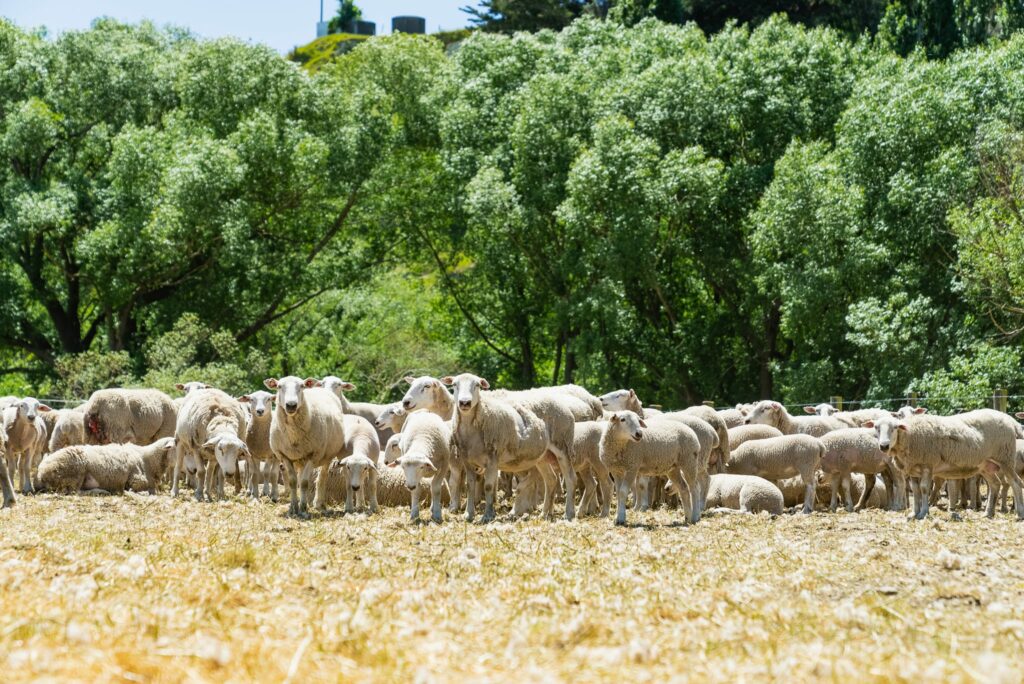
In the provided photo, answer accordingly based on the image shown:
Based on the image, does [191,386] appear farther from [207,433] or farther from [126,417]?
[207,433]

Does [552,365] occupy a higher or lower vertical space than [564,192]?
lower

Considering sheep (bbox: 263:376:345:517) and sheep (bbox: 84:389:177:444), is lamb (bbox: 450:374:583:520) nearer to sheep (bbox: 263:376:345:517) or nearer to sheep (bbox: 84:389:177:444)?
sheep (bbox: 263:376:345:517)

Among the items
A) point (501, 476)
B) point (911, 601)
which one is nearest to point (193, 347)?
point (501, 476)

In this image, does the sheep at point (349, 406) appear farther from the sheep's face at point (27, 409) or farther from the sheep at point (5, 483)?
the sheep at point (5, 483)

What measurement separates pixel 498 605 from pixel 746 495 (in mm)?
10270

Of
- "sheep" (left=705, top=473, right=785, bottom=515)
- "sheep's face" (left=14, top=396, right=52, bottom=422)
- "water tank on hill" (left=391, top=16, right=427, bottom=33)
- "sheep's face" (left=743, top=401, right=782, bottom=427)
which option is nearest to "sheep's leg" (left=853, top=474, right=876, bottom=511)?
"sheep" (left=705, top=473, right=785, bottom=515)

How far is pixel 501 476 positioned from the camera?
19938 mm

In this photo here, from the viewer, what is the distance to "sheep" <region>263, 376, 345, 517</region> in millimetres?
16141

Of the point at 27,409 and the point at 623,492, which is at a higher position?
the point at 27,409

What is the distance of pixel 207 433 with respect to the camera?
60.8ft

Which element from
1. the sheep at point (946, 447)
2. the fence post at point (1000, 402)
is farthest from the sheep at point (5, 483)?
the fence post at point (1000, 402)

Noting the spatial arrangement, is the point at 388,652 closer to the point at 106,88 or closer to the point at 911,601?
the point at 911,601

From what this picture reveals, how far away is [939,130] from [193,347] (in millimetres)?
23779

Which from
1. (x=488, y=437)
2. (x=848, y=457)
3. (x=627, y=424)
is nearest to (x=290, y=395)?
(x=488, y=437)
